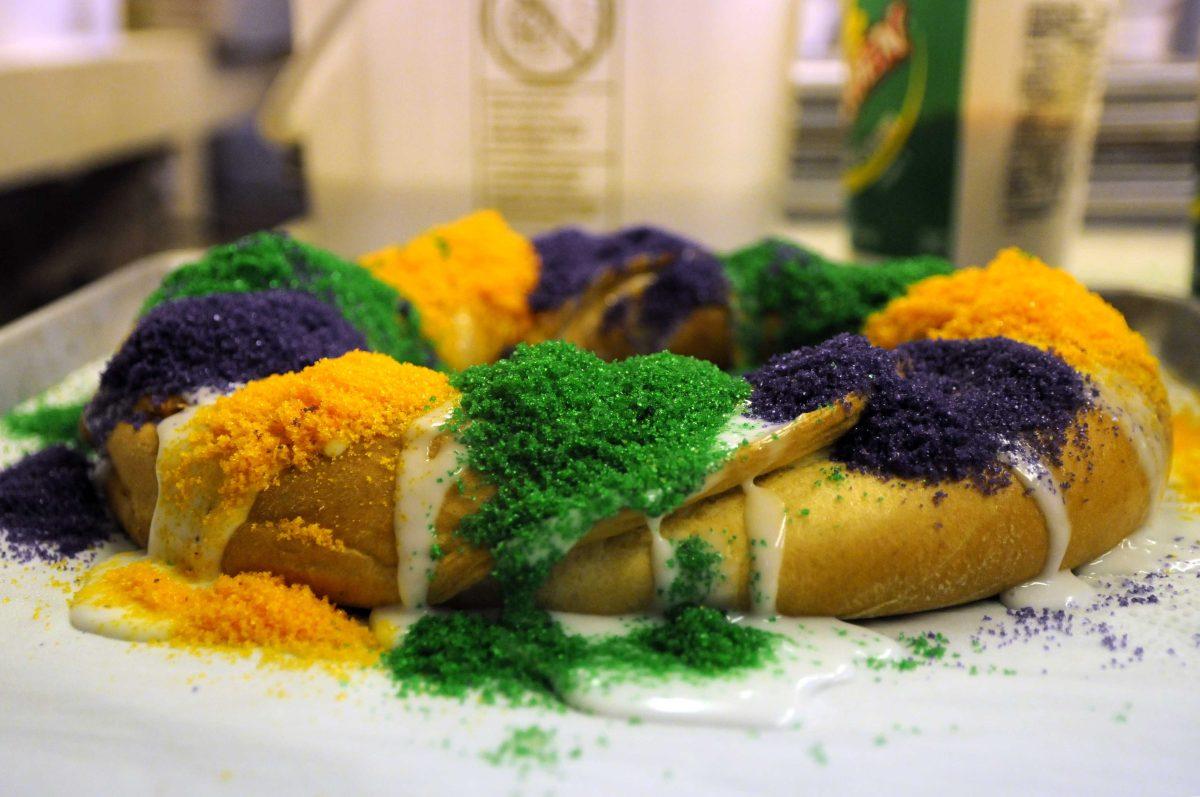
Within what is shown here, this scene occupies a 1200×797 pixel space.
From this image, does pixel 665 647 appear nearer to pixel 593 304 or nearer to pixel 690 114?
pixel 593 304

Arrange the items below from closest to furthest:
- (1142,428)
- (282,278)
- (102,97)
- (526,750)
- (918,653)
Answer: (526,750)
(918,653)
(1142,428)
(282,278)
(102,97)

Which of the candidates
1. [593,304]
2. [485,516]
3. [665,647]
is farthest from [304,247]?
[665,647]

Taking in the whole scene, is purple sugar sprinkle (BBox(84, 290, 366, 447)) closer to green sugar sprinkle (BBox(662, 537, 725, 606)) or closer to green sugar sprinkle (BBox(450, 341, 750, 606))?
green sugar sprinkle (BBox(450, 341, 750, 606))

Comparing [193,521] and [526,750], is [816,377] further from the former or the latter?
[193,521]

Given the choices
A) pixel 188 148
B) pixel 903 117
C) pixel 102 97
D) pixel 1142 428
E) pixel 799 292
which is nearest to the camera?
pixel 1142 428

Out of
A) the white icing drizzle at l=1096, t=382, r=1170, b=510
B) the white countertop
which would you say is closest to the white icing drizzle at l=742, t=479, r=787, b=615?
the white icing drizzle at l=1096, t=382, r=1170, b=510

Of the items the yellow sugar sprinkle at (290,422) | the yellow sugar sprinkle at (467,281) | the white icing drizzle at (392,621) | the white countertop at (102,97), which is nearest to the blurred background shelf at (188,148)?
the white countertop at (102,97)

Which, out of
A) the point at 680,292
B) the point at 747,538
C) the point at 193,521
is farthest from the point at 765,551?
the point at 680,292
